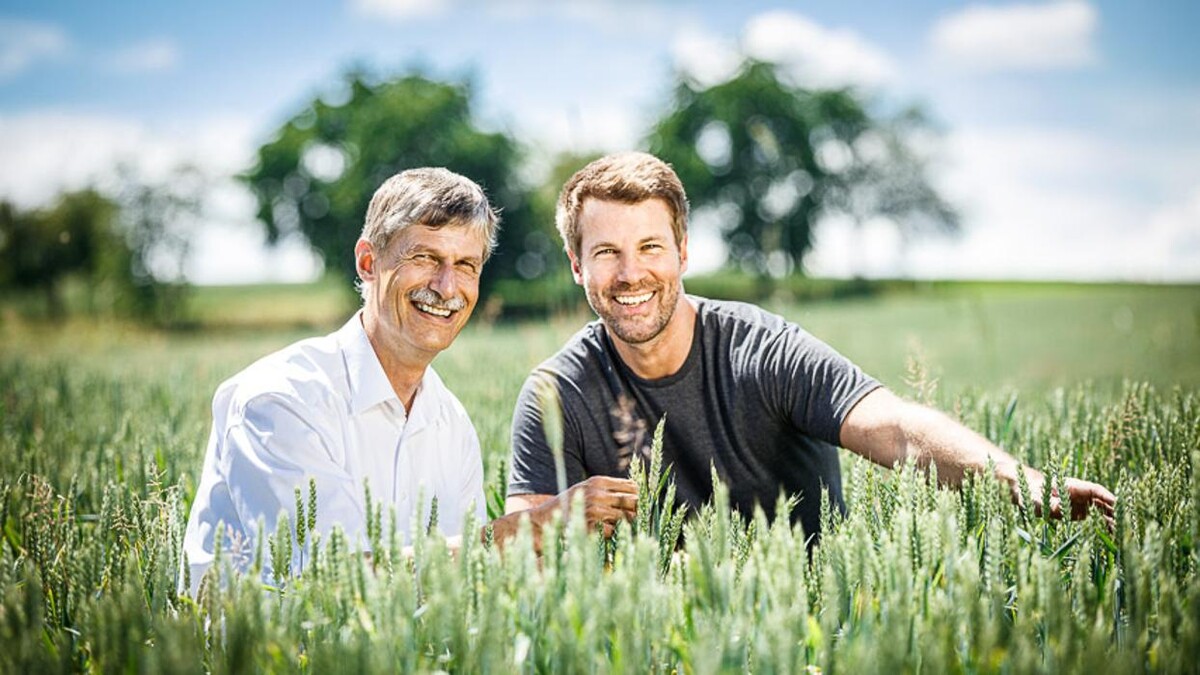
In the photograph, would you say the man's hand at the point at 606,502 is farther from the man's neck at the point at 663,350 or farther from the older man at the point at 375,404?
the man's neck at the point at 663,350

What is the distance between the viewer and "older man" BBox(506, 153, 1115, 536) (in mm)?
3783

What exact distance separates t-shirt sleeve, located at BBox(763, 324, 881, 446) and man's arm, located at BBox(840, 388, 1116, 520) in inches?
2.2

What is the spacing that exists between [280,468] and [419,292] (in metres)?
0.88

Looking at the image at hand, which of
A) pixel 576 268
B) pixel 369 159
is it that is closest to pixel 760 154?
pixel 369 159

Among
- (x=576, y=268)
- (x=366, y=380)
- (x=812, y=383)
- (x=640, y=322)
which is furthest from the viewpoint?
(x=576, y=268)

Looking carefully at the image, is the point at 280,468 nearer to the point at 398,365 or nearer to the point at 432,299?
the point at 398,365

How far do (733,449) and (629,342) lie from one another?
644mm

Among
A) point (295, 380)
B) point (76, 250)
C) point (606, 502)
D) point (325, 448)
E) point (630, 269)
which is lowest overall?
point (606, 502)

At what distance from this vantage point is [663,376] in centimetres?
402

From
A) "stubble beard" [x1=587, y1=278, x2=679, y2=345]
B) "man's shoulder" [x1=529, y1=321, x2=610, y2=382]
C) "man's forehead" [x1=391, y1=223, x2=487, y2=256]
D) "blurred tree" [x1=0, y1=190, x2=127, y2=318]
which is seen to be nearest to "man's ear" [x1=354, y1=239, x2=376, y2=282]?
"man's forehead" [x1=391, y1=223, x2=487, y2=256]

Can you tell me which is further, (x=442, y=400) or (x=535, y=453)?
(x=535, y=453)

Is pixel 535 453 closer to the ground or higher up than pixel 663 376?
closer to the ground

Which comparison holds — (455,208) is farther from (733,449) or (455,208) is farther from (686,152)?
(686,152)

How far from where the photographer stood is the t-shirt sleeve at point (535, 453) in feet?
12.0
